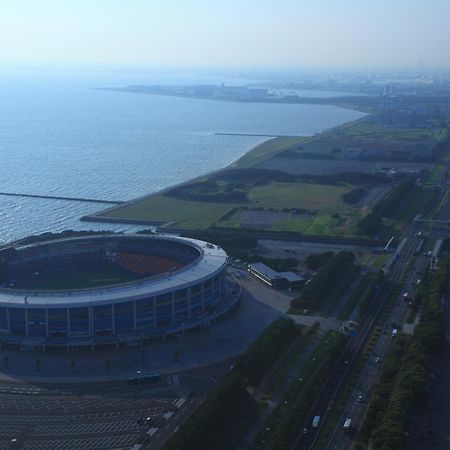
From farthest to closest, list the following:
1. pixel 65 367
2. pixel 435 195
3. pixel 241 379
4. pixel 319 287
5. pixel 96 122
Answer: pixel 96 122
pixel 435 195
pixel 319 287
pixel 65 367
pixel 241 379

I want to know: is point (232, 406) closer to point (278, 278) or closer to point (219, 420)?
point (219, 420)

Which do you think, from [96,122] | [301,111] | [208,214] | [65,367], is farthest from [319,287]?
[301,111]

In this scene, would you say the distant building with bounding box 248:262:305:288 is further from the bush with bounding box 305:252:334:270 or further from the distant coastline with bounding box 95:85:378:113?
the distant coastline with bounding box 95:85:378:113

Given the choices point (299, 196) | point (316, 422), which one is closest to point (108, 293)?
point (316, 422)

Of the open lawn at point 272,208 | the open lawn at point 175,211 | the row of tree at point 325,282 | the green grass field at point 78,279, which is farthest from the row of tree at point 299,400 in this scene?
the open lawn at point 175,211

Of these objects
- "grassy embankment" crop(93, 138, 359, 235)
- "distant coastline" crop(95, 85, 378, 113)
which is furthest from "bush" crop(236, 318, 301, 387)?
"distant coastline" crop(95, 85, 378, 113)

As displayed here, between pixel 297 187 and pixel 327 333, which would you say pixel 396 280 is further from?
pixel 297 187
